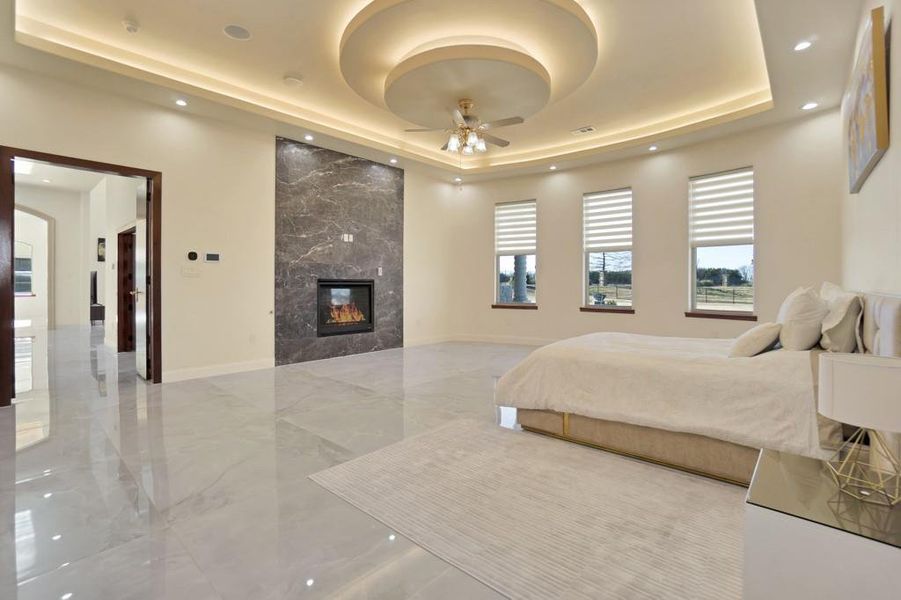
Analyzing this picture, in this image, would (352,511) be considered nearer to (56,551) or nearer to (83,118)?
(56,551)

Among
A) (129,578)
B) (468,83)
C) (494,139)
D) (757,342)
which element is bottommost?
(129,578)

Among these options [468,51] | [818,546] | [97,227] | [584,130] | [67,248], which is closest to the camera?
[818,546]

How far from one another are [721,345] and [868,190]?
1365mm

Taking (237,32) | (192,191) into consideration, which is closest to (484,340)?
(192,191)

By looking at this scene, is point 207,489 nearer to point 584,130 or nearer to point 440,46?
point 440,46

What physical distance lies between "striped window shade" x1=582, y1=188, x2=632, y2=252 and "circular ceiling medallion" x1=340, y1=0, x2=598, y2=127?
2631mm

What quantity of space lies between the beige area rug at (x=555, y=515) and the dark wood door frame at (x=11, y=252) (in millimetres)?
3568

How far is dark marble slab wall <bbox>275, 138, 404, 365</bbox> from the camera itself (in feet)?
19.6

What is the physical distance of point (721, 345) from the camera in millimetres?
3363

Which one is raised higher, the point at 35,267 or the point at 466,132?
the point at 466,132

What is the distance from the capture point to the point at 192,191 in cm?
514

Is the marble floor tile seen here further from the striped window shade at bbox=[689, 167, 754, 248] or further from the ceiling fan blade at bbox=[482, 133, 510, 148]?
the striped window shade at bbox=[689, 167, 754, 248]

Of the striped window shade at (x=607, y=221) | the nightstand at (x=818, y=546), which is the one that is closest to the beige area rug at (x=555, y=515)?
the nightstand at (x=818, y=546)

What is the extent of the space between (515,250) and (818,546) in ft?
23.2
